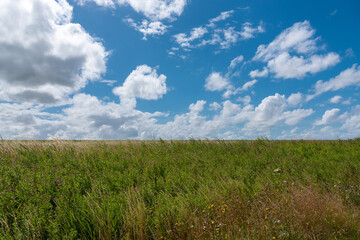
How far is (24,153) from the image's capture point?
10375 millimetres

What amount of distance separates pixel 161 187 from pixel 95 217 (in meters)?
2.58

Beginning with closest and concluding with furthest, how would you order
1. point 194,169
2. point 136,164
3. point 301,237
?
point 301,237 < point 194,169 < point 136,164

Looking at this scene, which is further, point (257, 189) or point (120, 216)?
point (257, 189)

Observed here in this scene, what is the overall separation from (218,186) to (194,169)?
6.59 ft

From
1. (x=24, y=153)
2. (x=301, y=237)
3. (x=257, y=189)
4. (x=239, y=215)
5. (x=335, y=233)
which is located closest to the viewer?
(x=301, y=237)

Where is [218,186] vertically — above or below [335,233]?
Result: above

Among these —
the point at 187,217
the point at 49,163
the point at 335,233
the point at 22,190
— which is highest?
the point at 49,163

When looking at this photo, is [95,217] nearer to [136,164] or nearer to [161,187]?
[161,187]

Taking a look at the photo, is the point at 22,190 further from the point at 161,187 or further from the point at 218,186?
the point at 218,186

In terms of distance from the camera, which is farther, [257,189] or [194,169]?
[194,169]

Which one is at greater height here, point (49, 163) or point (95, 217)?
point (49, 163)

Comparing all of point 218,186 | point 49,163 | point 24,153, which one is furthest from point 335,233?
point 24,153

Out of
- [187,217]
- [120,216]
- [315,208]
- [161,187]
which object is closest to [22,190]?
[120,216]

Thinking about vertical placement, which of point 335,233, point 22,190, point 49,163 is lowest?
point 335,233
